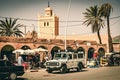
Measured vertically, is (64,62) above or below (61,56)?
below

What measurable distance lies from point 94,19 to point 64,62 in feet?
122

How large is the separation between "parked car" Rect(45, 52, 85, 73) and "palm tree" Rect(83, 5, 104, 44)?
3308 centimetres

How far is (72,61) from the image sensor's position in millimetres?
28469

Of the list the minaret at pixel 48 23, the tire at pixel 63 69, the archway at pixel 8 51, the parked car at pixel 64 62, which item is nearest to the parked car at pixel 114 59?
the parked car at pixel 64 62

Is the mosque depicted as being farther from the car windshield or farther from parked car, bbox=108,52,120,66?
the car windshield

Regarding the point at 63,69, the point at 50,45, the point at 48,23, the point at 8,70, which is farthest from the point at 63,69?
the point at 48,23

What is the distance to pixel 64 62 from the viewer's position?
2730 cm

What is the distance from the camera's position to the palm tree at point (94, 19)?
205 feet

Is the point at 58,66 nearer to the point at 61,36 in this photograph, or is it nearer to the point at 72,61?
the point at 72,61

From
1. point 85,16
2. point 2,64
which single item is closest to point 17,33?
point 85,16

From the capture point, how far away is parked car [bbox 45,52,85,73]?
27.1 meters

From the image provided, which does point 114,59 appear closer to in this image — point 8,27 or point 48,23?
point 8,27

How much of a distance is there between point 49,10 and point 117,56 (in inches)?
2539

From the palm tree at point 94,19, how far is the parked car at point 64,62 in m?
33.1
